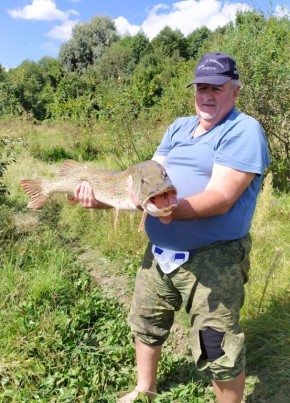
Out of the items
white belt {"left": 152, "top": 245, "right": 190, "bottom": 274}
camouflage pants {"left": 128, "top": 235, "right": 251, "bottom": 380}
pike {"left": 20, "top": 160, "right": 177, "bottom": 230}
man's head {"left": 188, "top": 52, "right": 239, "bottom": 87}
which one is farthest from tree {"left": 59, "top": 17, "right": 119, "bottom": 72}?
camouflage pants {"left": 128, "top": 235, "right": 251, "bottom": 380}

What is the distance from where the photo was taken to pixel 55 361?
135 inches

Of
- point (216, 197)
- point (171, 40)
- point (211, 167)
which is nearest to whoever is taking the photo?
point (216, 197)

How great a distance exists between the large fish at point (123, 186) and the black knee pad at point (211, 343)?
0.81m

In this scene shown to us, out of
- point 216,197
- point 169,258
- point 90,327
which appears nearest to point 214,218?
point 216,197

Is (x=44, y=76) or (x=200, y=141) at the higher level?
(x=44, y=76)

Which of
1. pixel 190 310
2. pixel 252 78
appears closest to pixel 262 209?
pixel 190 310

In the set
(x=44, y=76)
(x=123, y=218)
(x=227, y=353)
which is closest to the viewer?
(x=227, y=353)

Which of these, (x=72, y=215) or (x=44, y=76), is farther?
(x=44, y=76)

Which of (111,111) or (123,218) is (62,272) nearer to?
(123,218)

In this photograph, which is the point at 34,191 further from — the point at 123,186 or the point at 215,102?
the point at 215,102

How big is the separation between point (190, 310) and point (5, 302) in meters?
2.12

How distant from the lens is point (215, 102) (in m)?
2.30

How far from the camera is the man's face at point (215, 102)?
230 centimetres

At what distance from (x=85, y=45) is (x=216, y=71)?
5111 centimetres
